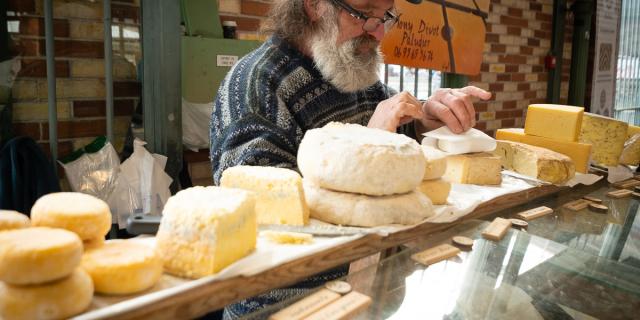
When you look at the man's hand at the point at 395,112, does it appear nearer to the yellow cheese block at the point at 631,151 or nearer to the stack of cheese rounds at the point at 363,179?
the stack of cheese rounds at the point at 363,179

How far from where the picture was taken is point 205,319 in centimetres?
178

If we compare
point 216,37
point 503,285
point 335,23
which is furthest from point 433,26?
point 503,285

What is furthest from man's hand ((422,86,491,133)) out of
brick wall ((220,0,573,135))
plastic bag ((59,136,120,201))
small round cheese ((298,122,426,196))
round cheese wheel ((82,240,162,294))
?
brick wall ((220,0,573,135))

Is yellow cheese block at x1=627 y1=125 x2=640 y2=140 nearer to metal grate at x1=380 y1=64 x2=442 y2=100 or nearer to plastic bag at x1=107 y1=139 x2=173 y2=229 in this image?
metal grate at x1=380 y1=64 x2=442 y2=100

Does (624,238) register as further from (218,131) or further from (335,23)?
(218,131)

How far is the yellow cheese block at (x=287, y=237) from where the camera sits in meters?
0.90

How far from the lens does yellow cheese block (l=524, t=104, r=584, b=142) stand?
1818 mm

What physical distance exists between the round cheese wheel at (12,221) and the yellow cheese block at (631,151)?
86.6 inches

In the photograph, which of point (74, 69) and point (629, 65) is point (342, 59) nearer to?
point (74, 69)

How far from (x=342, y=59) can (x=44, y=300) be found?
4.32ft

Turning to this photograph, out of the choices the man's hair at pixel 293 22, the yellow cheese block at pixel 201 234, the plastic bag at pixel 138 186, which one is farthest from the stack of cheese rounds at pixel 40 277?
the plastic bag at pixel 138 186

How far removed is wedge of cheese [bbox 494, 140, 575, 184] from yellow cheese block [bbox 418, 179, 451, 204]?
0.53 meters

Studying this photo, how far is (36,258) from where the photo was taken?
581mm

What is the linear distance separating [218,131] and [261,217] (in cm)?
72
